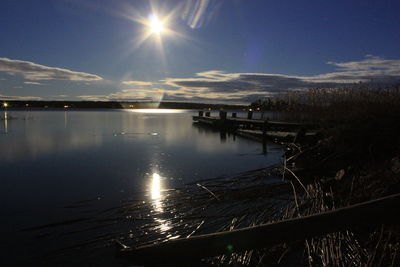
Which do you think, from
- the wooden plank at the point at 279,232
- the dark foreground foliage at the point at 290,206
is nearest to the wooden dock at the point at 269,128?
the dark foreground foliage at the point at 290,206

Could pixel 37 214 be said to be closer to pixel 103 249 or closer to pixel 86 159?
pixel 103 249

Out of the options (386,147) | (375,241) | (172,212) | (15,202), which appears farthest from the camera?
(386,147)

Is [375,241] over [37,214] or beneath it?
over

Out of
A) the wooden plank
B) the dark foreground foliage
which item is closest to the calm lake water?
the dark foreground foliage

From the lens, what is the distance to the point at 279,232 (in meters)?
2.30

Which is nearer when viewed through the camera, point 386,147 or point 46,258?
point 46,258

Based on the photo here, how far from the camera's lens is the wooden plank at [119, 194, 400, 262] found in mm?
2293

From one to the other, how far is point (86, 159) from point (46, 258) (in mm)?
10660

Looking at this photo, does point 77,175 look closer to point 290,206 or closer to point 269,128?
point 290,206

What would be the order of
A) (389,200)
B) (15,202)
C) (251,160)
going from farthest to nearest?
1. (251,160)
2. (15,202)
3. (389,200)

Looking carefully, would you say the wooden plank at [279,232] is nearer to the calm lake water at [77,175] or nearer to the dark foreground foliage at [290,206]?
the dark foreground foliage at [290,206]

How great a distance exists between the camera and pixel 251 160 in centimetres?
1487

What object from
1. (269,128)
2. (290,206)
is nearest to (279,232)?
(290,206)

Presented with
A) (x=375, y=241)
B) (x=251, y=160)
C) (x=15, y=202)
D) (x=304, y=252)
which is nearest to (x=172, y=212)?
(x=304, y=252)
